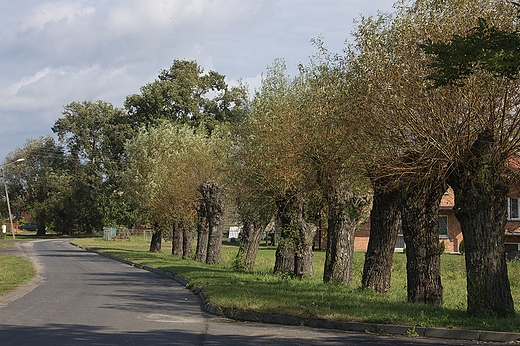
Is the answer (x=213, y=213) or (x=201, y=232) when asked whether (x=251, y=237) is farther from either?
(x=201, y=232)

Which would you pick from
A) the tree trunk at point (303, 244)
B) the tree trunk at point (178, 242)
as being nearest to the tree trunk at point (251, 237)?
the tree trunk at point (303, 244)

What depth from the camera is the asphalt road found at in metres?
11.4

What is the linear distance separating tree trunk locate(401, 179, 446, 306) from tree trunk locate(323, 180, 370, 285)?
4576mm

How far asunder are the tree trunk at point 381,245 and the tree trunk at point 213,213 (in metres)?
16.1

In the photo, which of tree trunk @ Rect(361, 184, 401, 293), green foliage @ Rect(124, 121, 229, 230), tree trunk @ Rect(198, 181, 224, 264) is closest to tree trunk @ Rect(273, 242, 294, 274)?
green foliage @ Rect(124, 121, 229, 230)

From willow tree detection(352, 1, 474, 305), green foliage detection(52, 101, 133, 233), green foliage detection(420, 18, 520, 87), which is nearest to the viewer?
green foliage detection(420, 18, 520, 87)

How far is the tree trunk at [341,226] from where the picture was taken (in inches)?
830

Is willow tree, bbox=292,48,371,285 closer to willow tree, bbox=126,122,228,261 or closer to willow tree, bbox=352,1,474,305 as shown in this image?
willow tree, bbox=352,1,474,305

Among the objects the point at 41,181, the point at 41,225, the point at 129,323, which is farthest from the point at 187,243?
the point at 41,225

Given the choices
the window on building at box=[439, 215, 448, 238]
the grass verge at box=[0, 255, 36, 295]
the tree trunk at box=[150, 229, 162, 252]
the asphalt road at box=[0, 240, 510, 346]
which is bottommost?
the asphalt road at box=[0, 240, 510, 346]

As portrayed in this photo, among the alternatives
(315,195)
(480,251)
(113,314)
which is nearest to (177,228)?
(315,195)

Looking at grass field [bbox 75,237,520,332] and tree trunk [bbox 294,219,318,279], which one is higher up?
tree trunk [bbox 294,219,318,279]

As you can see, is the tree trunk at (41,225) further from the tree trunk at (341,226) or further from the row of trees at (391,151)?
the tree trunk at (341,226)

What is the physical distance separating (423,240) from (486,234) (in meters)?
2.54
